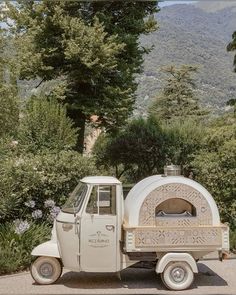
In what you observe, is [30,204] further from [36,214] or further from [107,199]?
[107,199]

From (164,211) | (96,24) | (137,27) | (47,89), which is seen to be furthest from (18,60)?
(164,211)

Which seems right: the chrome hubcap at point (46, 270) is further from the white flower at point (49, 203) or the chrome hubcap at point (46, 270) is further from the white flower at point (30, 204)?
the white flower at point (49, 203)

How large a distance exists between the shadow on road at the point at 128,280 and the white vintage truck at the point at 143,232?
1.38 ft

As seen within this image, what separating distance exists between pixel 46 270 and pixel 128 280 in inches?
64.8

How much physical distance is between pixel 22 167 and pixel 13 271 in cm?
320

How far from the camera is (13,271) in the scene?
9.89m

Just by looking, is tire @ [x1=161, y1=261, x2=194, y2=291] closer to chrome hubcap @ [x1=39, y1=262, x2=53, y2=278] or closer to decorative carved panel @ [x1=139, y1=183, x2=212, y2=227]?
decorative carved panel @ [x1=139, y1=183, x2=212, y2=227]

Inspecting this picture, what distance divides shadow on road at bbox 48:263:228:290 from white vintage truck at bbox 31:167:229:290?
0.42m

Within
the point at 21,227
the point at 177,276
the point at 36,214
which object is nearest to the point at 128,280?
the point at 177,276

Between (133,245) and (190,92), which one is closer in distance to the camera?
(133,245)

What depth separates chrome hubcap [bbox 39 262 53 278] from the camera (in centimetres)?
897

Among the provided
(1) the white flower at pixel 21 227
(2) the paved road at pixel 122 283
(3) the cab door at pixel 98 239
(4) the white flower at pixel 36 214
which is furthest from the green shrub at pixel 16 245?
(3) the cab door at pixel 98 239

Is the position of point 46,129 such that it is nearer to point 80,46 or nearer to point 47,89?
point 80,46

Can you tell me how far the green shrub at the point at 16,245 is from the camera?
9.79 metres
